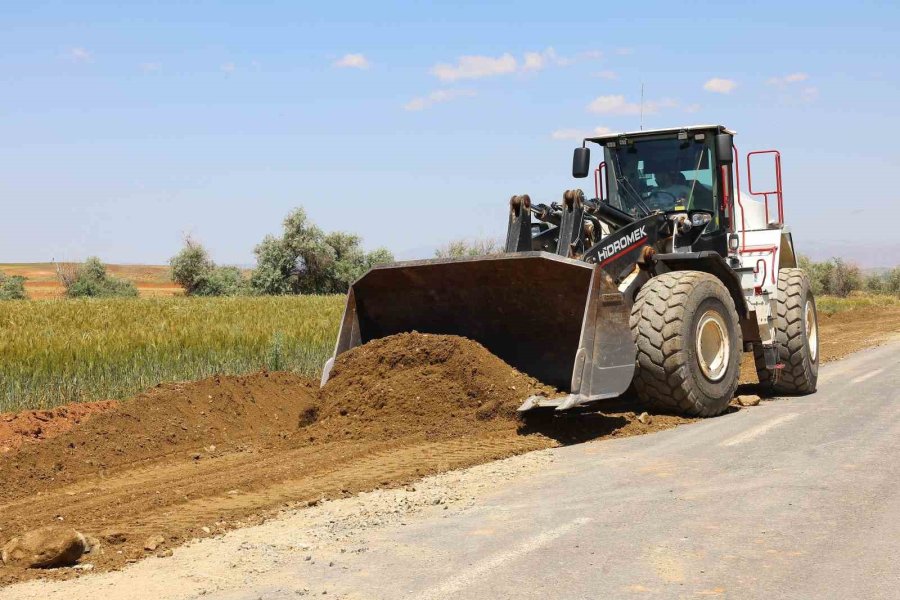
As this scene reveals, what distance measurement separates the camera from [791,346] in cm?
1169

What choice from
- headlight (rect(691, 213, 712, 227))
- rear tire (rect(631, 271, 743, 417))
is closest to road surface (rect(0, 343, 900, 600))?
rear tire (rect(631, 271, 743, 417))

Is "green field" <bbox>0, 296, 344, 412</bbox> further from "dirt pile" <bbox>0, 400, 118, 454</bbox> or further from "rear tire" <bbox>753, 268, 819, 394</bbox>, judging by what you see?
"rear tire" <bbox>753, 268, 819, 394</bbox>

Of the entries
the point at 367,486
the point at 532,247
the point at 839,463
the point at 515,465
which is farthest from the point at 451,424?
the point at 839,463

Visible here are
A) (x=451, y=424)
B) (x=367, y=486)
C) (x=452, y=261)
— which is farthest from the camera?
(x=452, y=261)

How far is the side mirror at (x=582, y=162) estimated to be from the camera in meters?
11.3

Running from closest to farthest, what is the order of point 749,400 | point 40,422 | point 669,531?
point 669,531 < point 40,422 < point 749,400

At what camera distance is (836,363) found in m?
16.5

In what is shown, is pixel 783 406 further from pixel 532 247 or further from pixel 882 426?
pixel 532 247

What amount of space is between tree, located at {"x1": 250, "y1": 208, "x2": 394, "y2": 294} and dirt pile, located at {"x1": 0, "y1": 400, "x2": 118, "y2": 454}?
40020 mm

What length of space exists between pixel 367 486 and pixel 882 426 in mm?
5008

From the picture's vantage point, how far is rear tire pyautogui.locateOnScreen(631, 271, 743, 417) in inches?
362

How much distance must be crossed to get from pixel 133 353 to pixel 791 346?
8615mm

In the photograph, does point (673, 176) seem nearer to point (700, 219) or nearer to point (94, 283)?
point (700, 219)

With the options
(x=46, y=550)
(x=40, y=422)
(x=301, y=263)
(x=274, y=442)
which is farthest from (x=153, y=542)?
(x=301, y=263)
